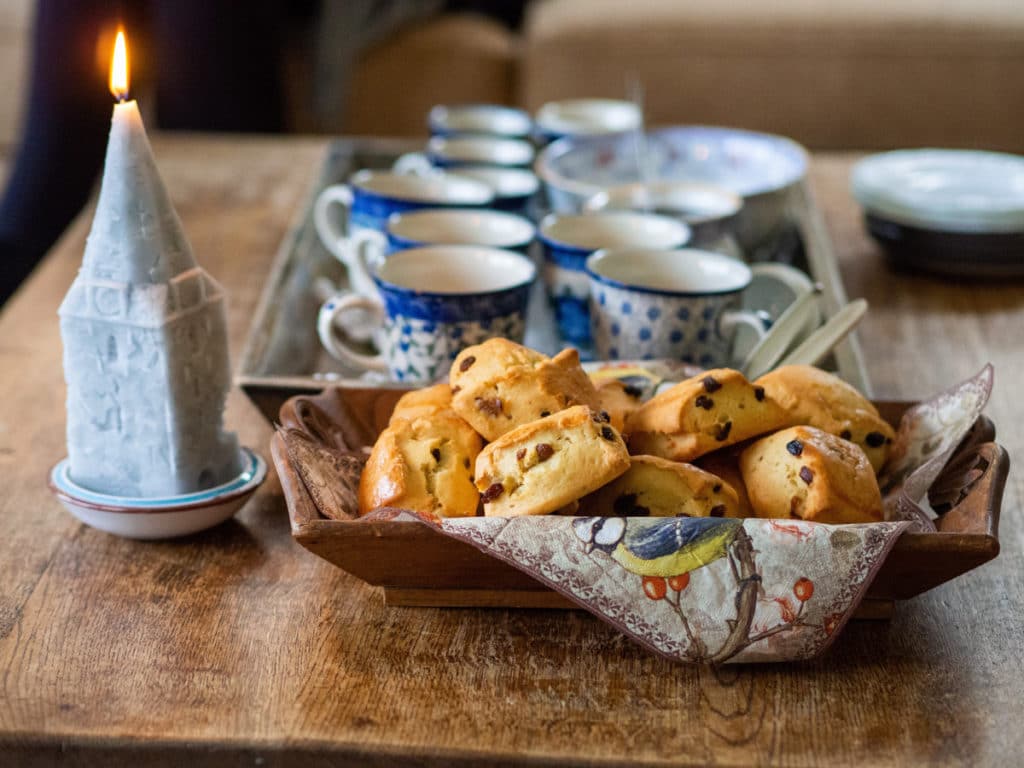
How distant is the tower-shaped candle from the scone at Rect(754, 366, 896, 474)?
338 mm

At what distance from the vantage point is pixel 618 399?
0.74 metres

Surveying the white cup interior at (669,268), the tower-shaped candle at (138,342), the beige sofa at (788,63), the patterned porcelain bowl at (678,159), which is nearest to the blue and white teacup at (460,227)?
the white cup interior at (669,268)

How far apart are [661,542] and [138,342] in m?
0.32

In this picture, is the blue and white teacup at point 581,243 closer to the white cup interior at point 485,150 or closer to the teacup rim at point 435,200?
the teacup rim at point 435,200

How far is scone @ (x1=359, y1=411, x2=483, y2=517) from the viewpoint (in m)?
0.64

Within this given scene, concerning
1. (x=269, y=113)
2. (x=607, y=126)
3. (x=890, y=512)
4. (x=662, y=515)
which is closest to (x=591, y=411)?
(x=662, y=515)

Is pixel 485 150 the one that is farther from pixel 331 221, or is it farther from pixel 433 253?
pixel 433 253

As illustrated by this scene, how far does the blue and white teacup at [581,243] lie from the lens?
0.99 m

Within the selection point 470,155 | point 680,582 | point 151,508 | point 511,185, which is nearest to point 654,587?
point 680,582

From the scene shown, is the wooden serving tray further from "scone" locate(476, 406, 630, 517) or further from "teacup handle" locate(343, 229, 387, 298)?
"teacup handle" locate(343, 229, 387, 298)

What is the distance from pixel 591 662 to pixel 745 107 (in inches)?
74.3

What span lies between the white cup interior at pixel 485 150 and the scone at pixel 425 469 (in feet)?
2.32

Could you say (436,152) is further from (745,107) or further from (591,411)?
(745,107)

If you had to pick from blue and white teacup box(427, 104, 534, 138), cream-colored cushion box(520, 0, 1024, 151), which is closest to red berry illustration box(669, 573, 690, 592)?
blue and white teacup box(427, 104, 534, 138)
